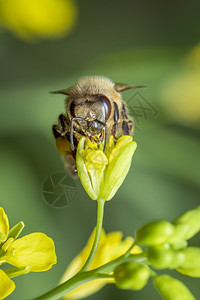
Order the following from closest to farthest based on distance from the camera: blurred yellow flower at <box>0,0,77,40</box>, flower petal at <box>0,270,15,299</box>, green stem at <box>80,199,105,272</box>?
flower petal at <box>0,270,15,299</box>, green stem at <box>80,199,105,272</box>, blurred yellow flower at <box>0,0,77,40</box>

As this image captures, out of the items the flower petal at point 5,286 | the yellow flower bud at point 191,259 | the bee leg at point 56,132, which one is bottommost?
the yellow flower bud at point 191,259

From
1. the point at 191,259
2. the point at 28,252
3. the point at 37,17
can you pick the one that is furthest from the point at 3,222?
the point at 37,17

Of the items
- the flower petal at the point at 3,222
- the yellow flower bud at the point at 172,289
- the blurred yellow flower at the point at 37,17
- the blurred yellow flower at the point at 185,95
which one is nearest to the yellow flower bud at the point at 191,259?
the yellow flower bud at the point at 172,289

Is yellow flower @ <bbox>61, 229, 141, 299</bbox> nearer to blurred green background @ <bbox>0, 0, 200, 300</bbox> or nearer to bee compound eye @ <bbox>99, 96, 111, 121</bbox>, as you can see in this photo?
bee compound eye @ <bbox>99, 96, 111, 121</bbox>

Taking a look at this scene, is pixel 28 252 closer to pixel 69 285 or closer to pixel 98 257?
pixel 69 285

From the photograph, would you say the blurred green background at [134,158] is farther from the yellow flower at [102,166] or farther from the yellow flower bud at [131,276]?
the yellow flower bud at [131,276]

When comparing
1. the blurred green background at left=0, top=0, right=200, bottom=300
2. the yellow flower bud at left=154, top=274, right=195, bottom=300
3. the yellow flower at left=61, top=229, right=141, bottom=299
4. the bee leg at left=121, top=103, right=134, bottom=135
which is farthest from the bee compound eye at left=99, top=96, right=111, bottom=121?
the blurred green background at left=0, top=0, right=200, bottom=300

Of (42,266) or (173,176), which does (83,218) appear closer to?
(173,176)
